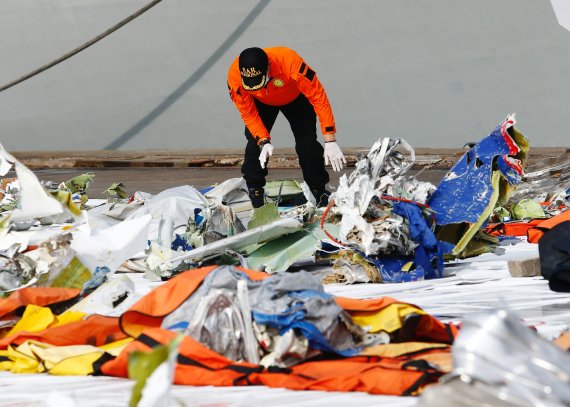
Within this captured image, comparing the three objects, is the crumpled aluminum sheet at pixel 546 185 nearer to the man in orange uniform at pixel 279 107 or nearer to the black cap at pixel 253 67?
the man in orange uniform at pixel 279 107

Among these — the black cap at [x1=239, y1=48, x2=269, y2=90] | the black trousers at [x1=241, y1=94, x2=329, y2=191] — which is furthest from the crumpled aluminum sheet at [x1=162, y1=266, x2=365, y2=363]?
the black trousers at [x1=241, y1=94, x2=329, y2=191]

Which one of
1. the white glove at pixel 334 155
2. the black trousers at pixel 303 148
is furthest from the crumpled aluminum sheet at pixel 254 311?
the black trousers at pixel 303 148

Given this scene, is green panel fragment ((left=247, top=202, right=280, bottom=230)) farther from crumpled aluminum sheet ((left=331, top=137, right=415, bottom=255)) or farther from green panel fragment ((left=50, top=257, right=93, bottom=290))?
green panel fragment ((left=50, top=257, right=93, bottom=290))

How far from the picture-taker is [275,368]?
2.32 metres

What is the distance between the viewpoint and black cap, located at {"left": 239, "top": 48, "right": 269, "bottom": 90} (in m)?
4.96

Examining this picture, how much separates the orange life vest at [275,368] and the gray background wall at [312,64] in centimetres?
715

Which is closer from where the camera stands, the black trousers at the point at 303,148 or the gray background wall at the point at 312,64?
the black trousers at the point at 303,148

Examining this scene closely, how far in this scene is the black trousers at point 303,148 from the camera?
545 centimetres

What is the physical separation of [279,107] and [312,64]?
4.28 meters

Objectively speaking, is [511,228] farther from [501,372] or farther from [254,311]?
[501,372]

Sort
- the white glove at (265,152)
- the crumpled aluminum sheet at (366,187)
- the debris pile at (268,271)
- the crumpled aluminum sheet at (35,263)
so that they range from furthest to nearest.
→ the white glove at (265,152), the crumpled aluminum sheet at (366,187), the crumpled aluminum sheet at (35,263), the debris pile at (268,271)

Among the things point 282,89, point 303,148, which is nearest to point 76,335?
point 282,89

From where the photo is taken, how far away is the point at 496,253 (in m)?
4.15

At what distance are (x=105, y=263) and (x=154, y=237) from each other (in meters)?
0.82
